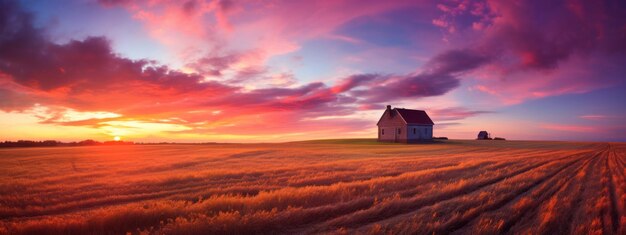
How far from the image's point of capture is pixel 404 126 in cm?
6762

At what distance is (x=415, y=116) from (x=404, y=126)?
5983 millimetres

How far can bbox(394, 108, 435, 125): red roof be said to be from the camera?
226 feet

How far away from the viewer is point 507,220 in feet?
24.7

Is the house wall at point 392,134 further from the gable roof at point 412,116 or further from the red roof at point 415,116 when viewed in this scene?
the red roof at point 415,116

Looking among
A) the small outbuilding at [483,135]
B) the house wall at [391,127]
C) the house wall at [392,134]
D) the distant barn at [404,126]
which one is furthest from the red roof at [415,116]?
the small outbuilding at [483,135]

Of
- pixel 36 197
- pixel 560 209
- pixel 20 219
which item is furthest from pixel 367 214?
pixel 36 197

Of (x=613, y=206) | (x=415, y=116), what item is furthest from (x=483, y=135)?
(x=613, y=206)

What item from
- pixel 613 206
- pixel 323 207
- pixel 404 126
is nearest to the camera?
pixel 323 207

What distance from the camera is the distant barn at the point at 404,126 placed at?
67.8 metres

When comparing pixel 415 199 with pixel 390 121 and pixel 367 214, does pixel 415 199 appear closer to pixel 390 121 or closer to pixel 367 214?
pixel 367 214

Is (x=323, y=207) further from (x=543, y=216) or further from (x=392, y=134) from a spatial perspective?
(x=392, y=134)

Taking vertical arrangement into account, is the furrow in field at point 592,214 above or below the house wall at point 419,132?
below

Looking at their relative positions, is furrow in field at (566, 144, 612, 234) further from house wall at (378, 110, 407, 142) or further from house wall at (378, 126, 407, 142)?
house wall at (378, 110, 407, 142)

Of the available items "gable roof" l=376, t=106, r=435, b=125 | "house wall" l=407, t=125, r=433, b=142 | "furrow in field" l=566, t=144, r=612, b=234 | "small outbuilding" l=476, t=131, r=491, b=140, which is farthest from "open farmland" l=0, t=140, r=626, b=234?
"small outbuilding" l=476, t=131, r=491, b=140
